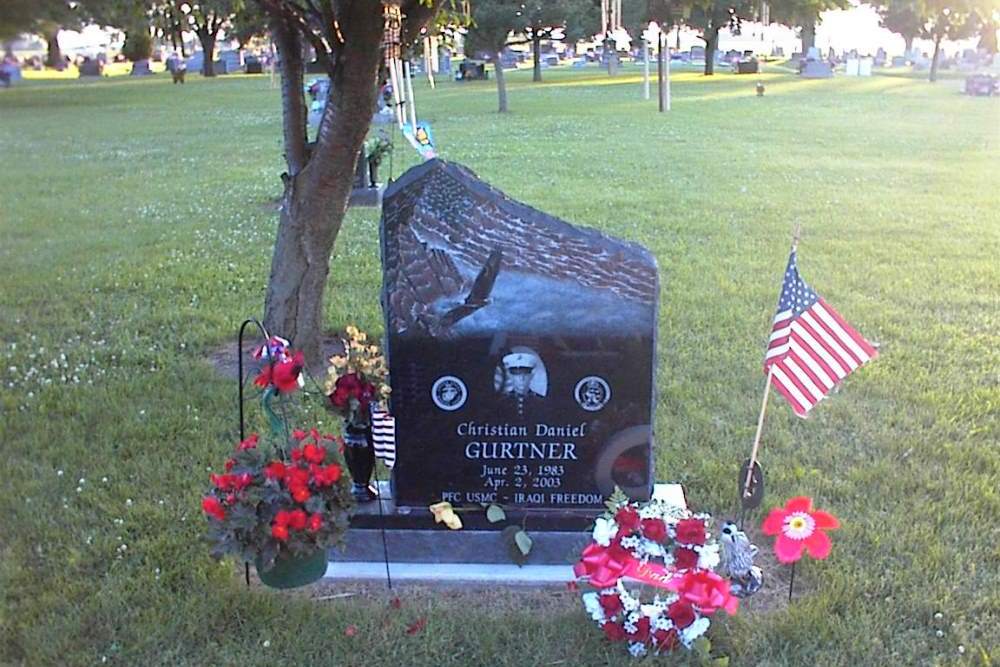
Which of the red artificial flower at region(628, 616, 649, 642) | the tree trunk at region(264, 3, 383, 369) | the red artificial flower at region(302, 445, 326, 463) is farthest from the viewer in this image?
the tree trunk at region(264, 3, 383, 369)

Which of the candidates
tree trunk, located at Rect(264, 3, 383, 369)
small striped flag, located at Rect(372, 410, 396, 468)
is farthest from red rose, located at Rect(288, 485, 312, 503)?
tree trunk, located at Rect(264, 3, 383, 369)

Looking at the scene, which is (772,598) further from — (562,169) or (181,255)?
(562,169)

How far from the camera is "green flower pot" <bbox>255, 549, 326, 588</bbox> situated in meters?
3.95

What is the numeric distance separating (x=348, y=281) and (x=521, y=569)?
16.2 feet

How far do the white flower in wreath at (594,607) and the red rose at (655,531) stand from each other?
30 centimetres

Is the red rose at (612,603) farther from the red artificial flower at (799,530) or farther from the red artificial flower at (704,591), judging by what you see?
the red artificial flower at (799,530)

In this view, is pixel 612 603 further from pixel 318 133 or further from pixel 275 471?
pixel 318 133

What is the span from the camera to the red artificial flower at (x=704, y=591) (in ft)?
11.9

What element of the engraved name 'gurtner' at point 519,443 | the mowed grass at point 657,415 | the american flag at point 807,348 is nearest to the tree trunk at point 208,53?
the mowed grass at point 657,415

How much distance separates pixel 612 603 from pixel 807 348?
51.3 inches

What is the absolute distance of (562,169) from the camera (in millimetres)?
16094

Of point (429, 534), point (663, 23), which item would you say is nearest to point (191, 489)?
point (429, 534)

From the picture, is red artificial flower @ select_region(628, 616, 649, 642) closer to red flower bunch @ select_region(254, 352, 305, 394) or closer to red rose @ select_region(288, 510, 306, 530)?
red rose @ select_region(288, 510, 306, 530)

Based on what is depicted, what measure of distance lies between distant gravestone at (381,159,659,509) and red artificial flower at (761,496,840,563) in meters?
0.70
